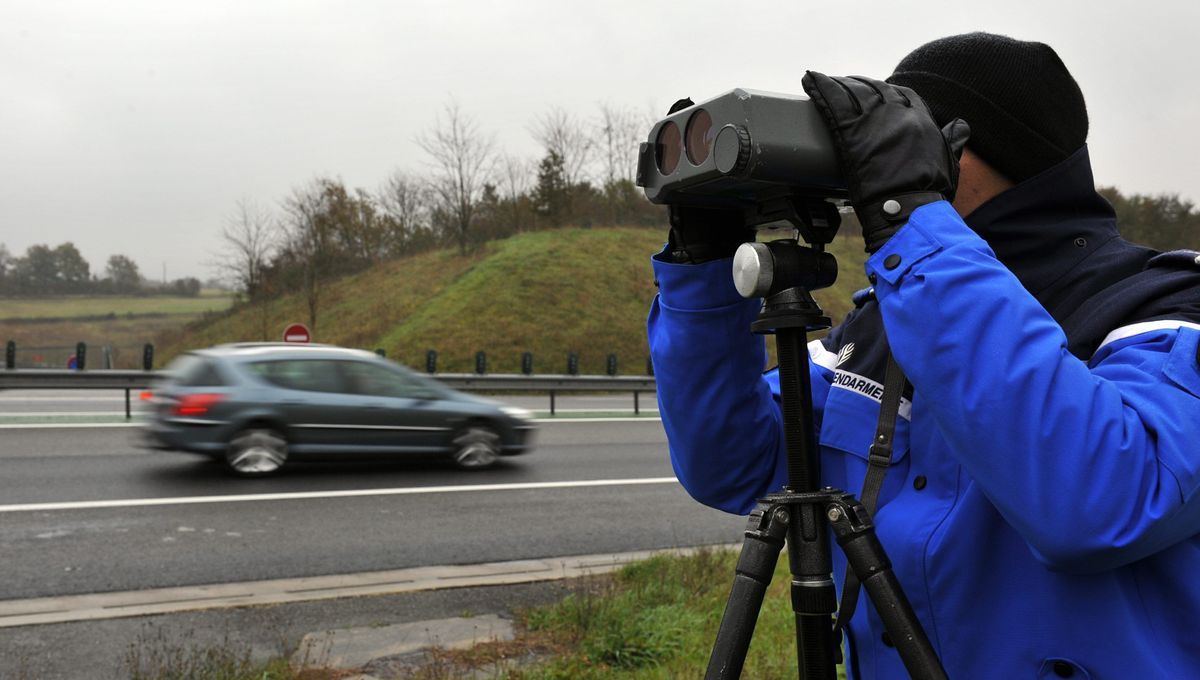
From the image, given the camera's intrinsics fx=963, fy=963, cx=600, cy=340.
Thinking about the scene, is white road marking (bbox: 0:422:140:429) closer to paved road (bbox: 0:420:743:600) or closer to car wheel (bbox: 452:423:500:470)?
paved road (bbox: 0:420:743:600)

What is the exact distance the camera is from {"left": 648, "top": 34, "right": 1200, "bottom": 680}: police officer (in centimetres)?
104

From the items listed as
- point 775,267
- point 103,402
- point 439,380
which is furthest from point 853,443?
point 103,402

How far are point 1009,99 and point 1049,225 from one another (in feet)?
0.60

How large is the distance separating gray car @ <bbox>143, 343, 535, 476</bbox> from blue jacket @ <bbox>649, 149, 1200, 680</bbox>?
327 inches

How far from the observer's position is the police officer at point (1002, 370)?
1041 millimetres

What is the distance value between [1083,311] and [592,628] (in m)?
3.19

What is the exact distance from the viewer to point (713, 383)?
1570 mm

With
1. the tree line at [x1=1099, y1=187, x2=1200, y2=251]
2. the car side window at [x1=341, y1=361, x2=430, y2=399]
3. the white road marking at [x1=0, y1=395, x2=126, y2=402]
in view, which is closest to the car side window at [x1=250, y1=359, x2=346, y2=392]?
the car side window at [x1=341, y1=361, x2=430, y2=399]

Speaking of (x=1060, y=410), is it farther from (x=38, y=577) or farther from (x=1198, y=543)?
(x=38, y=577)

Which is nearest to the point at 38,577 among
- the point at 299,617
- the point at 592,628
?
the point at 299,617

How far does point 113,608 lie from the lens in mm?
5172

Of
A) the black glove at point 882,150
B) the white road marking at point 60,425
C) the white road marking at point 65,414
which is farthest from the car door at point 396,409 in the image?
the black glove at point 882,150

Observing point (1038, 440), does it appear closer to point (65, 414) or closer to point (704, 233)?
point (704, 233)

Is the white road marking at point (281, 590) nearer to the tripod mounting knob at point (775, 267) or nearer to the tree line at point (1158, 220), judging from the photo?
the tripod mounting knob at point (775, 267)
